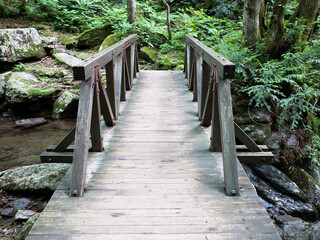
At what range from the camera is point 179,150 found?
358cm

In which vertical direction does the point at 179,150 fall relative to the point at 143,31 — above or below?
below

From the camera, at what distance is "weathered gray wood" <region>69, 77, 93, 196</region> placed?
2.58 meters

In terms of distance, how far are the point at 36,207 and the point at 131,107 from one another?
2.48 meters

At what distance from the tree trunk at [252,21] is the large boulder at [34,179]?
4996 mm

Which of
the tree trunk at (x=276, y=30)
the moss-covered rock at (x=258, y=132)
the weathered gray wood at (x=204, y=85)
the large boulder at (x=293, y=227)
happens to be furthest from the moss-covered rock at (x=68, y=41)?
the large boulder at (x=293, y=227)

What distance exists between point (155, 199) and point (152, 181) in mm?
333

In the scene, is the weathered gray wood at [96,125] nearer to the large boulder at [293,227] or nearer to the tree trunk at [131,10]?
the large boulder at [293,227]

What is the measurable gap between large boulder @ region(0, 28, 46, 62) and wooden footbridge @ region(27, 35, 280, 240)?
21.6 feet

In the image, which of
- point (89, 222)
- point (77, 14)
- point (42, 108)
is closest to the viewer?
point (89, 222)

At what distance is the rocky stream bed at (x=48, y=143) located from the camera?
412cm

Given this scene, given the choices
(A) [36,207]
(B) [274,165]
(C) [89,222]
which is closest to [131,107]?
(A) [36,207]

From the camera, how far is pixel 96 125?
11.0ft

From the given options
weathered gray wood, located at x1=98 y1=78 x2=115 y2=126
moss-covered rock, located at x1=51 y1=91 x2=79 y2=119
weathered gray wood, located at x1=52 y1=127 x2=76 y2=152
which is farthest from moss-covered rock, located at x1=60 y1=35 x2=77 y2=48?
weathered gray wood, located at x1=52 y1=127 x2=76 y2=152

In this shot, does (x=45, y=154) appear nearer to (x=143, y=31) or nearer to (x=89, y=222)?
(x=89, y=222)
